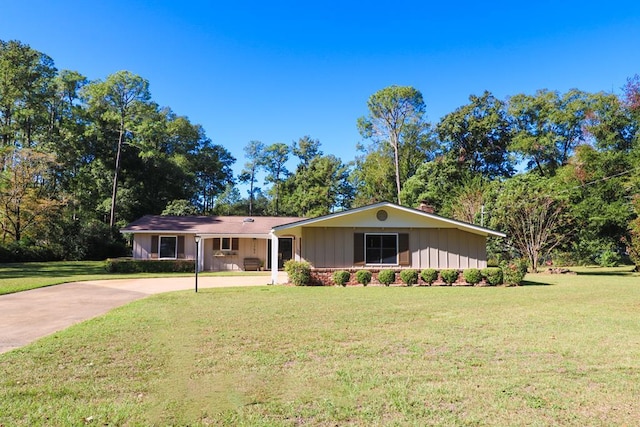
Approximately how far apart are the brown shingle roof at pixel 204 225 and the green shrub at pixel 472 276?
1140 centimetres

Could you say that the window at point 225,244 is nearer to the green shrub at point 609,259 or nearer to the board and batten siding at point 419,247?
the board and batten siding at point 419,247

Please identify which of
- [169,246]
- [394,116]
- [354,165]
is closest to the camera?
[169,246]

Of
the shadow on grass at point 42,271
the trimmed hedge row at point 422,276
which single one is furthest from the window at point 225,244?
the trimmed hedge row at point 422,276

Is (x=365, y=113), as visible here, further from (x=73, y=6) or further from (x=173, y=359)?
(x=173, y=359)

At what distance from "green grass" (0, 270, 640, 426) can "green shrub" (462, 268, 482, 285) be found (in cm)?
668

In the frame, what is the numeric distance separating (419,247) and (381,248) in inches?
61.0

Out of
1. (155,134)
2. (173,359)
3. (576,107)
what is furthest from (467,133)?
(173,359)

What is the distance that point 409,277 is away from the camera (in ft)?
50.8

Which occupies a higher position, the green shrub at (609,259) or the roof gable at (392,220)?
the roof gable at (392,220)

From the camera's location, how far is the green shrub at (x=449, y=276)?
15.6 meters

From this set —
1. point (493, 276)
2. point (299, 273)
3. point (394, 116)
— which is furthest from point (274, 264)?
point (394, 116)

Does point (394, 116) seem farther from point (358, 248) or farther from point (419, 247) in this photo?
point (358, 248)

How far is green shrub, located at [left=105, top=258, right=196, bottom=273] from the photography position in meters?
21.2

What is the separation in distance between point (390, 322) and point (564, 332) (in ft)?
9.19
